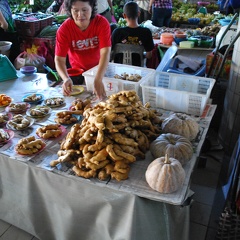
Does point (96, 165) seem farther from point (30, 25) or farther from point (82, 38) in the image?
point (30, 25)

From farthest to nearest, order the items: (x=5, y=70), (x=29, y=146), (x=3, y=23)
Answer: (x=3, y=23) < (x=5, y=70) < (x=29, y=146)

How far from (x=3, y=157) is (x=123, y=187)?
763mm

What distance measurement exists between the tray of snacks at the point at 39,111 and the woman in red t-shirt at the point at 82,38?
0.30 m

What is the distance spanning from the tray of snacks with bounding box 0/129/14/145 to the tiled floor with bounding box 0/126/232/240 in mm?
860

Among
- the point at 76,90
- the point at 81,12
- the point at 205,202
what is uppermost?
the point at 81,12

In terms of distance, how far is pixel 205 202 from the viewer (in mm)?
2328

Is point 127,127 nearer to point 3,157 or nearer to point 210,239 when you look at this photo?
Result: point 3,157

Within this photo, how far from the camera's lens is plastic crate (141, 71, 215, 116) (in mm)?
1882

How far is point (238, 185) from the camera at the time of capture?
4.92 feet

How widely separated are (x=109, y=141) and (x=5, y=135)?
0.73m

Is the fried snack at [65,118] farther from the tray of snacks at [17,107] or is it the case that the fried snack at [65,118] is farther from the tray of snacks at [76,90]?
the tray of snacks at [76,90]

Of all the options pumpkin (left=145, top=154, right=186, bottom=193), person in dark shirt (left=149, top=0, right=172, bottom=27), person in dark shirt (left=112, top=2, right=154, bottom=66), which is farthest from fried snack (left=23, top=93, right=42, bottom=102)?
person in dark shirt (left=149, top=0, right=172, bottom=27)

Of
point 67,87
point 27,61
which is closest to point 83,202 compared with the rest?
point 67,87

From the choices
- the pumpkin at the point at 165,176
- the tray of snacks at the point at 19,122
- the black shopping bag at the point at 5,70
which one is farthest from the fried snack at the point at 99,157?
the black shopping bag at the point at 5,70
